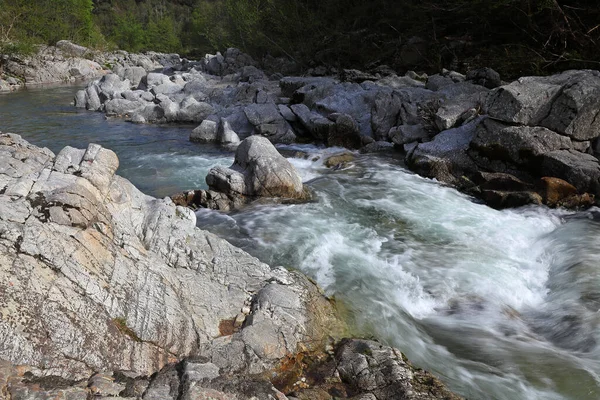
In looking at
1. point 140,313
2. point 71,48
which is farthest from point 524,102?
point 71,48

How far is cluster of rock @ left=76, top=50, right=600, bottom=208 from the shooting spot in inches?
396

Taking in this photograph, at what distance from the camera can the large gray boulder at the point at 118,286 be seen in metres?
3.60

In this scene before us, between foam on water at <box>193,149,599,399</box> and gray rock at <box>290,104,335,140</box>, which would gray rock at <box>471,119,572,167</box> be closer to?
foam on water at <box>193,149,599,399</box>

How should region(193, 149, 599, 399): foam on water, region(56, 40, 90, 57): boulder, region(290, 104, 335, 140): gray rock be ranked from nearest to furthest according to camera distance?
1. region(193, 149, 599, 399): foam on water
2. region(290, 104, 335, 140): gray rock
3. region(56, 40, 90, 57): boulder

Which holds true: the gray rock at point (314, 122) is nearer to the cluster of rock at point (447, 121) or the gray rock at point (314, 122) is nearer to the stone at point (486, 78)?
the cluster of rock at point (447, 121)

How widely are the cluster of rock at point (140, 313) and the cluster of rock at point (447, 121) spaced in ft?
22.0

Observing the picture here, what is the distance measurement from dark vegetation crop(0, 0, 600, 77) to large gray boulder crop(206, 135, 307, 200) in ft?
34.3

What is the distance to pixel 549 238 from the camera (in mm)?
8195

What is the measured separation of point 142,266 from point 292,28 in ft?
89.2

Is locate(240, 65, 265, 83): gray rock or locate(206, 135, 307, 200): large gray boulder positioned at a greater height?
locate(240, 65, 265, 83): gray rock

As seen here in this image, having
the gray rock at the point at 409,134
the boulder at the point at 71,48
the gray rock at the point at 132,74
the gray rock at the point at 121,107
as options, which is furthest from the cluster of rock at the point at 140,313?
the boulder at the point at 71,48

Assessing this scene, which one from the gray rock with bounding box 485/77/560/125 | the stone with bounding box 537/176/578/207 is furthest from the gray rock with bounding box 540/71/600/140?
the stone with bounding box 537/176/578/207

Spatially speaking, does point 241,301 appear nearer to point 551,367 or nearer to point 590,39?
point 551,367

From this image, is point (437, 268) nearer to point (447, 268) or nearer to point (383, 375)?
point (447, 268)
